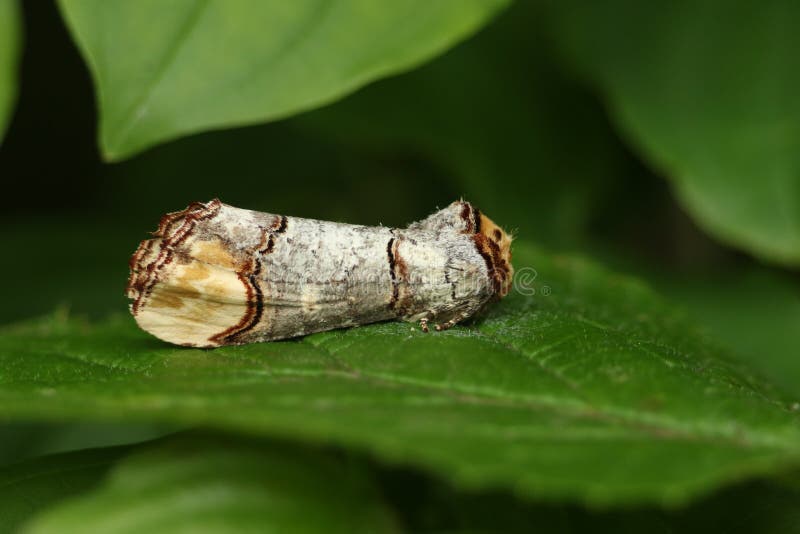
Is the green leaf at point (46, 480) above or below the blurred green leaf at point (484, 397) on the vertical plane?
below

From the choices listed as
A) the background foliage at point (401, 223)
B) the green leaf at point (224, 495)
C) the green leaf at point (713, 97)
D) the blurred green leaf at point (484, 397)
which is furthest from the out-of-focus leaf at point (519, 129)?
the green leaf at point (224, 495)

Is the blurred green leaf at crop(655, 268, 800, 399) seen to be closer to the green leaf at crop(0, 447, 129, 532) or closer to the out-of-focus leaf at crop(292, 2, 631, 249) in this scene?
the out-of-focus leaf at crop(292, 2, 631, 249)

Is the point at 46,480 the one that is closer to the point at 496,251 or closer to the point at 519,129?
the point at 496,251

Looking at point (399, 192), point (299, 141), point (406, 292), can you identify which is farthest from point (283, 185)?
point (406, 292)

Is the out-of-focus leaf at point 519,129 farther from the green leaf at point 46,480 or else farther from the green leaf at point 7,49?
the green leaf at point 46,480

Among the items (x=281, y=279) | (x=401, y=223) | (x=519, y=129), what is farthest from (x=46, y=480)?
(x=519, y=129)

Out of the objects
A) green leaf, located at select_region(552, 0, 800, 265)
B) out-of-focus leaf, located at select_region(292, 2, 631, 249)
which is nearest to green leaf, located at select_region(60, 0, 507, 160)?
green leaf, located at select_region(552, 0, 800, 265)

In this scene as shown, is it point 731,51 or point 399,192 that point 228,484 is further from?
point 399,192
